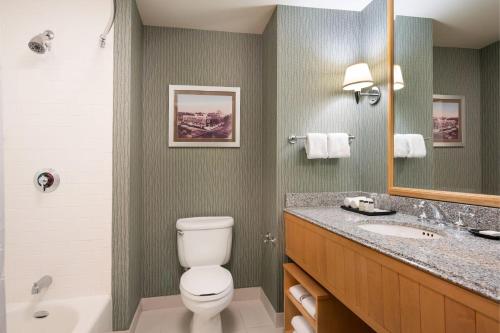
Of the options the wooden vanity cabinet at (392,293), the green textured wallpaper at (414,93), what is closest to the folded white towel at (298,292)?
the wooden vanity cabinet at (392,293)

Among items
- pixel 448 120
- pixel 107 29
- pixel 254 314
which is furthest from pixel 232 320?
pixel 107 29

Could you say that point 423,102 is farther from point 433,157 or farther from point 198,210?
point 198,210

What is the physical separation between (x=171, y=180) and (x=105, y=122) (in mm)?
738

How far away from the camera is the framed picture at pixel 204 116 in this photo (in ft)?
7.98

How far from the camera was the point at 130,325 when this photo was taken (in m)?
1.96

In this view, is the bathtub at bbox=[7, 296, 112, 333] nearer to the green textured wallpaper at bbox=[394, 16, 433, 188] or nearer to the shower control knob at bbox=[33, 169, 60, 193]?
the shower control knob at bbox=[33, 169, 60, 193]

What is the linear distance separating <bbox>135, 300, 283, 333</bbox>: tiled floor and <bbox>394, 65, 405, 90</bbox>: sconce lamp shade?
1873mm

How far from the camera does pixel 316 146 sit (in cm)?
204

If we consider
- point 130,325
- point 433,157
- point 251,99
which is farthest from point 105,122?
point 433,157

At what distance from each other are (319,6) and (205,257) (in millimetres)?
2115

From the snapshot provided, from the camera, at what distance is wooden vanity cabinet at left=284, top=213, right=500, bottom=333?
72 cm

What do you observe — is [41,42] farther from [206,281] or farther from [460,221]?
[460,221]

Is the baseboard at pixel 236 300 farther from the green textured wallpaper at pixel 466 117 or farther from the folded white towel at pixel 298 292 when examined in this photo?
the green textured wallpaper at pixel 466 117

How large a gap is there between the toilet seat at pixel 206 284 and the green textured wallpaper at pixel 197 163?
19.3 inches
